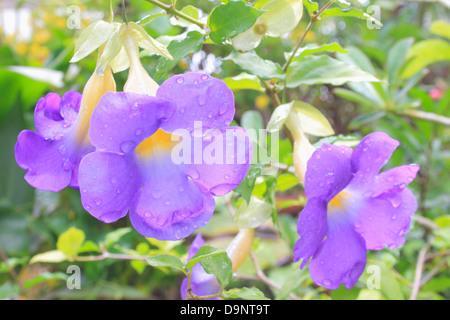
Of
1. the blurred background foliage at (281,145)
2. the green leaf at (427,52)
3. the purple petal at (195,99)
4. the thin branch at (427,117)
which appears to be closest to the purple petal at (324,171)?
the purple petal at (195,99)

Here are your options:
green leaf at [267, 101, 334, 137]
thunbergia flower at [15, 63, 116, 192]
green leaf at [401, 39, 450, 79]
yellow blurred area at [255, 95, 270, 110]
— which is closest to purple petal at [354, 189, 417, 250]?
green leaf at [267, 101, 334, 137]

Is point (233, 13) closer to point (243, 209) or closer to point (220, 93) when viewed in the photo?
point (220, 93)

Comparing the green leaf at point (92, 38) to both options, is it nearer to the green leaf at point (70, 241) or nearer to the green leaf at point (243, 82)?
the green leaf at point (243, 82)

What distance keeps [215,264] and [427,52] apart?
3.37 ft

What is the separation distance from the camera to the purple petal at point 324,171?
0.41 m

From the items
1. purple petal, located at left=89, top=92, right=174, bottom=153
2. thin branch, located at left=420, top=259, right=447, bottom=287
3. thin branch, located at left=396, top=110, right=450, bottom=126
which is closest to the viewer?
purple petal, located at left=89, top=92, right=174, bottom=153

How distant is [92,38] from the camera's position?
1.36 feet

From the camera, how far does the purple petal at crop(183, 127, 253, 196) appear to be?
0.39m

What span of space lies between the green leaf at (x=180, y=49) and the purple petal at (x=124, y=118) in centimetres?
10

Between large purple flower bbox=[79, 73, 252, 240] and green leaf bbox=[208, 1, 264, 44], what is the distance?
99 millimetres

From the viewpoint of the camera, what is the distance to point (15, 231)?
4.65ft

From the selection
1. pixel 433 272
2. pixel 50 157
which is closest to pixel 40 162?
pixel 50 157

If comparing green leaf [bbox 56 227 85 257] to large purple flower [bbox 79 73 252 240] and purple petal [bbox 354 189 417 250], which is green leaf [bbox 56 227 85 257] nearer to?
large purple flower [bbox 79 73 252 240]
